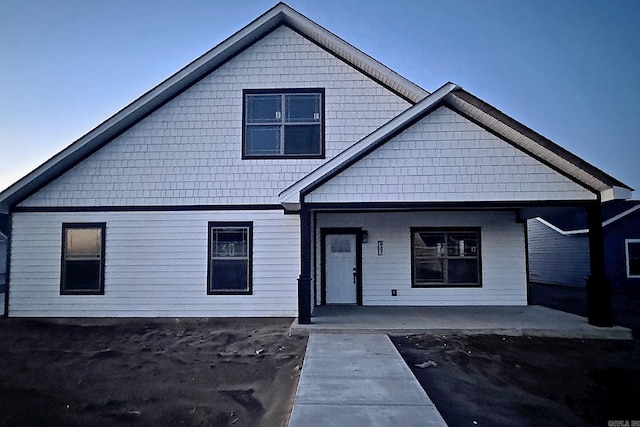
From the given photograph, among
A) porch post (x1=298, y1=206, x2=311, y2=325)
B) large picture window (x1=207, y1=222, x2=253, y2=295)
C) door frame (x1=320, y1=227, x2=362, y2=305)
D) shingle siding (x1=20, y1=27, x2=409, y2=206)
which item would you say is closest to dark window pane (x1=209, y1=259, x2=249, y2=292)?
large picture window (x1=207, y1=222, x2=253, y2=295)

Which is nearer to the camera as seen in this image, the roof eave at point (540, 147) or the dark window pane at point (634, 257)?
the roof eave at point (540, 147)

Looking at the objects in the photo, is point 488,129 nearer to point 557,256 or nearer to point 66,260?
point 66,260

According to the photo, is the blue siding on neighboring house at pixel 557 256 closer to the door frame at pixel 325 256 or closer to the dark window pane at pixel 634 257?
the dark window pane at pixel 634 257

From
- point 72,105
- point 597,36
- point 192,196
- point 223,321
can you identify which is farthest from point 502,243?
point 597,36

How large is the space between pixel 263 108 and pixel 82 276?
670cm

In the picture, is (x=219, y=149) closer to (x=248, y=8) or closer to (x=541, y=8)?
(x=248, y=8)

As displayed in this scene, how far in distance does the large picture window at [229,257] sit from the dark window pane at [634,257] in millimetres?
17162

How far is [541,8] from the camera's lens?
16.5 meters

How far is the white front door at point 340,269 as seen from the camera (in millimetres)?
11484

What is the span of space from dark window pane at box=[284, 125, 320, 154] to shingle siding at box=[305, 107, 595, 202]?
2.39 metres

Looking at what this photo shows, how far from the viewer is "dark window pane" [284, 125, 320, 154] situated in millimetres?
10781

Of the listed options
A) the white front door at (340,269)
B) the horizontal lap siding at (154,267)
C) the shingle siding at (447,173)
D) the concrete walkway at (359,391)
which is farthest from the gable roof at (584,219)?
the concrete walkway at (359,391)

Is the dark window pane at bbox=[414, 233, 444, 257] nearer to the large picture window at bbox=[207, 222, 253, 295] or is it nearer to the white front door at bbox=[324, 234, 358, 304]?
the white front door at bbox=[324, 234, 358, 304]

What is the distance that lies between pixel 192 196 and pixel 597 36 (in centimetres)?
2372
